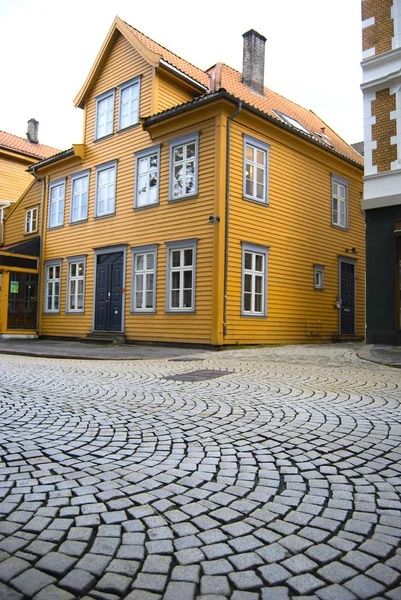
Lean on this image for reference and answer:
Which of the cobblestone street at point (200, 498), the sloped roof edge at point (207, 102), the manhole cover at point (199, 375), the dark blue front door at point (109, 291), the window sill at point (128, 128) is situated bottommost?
the cobblestone street at point (200, 498)

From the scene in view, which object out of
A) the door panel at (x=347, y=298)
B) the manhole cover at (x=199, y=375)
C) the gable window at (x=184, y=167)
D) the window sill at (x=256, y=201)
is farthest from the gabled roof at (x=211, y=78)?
the manhole cover at (x=199, y=375)

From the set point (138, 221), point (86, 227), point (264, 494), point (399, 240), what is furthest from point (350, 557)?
point (86, 227)

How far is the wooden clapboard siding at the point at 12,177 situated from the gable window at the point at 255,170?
19.2 metres

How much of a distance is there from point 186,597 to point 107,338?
15.7m

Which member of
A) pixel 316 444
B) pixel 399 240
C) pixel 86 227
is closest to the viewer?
pixel 316 444

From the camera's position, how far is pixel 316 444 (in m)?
3.81

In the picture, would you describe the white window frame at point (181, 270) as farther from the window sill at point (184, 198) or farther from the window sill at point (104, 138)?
the window sill at point (104, 138)

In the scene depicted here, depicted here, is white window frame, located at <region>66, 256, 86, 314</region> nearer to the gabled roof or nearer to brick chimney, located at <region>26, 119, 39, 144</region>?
the gabled roof

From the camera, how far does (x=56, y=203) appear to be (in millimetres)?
21297

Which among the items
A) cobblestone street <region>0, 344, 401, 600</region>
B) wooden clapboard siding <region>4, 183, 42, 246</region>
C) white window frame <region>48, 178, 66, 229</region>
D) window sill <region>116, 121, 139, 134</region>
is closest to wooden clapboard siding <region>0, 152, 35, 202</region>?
wooden clapboard siding <region>4, 183, 42, 246</region>

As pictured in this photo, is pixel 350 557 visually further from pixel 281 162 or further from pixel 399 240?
pixel 281 162

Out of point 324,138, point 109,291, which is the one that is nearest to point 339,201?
point 324,138

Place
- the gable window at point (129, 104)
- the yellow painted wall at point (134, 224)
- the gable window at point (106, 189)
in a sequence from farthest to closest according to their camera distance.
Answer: the gable window at point (106, 189), the gable window at point (129, 104), the yellow painted wall at point (134, 224)

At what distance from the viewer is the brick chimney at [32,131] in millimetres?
33531
